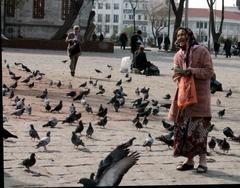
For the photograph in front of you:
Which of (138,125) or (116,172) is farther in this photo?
(138,125)

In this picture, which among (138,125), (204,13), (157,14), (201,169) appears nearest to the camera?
(201,169)

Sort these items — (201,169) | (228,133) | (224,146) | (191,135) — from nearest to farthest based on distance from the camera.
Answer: (191,135), (201,169), (224,146), (228,133)

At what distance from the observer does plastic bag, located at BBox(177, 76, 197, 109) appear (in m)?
6.79

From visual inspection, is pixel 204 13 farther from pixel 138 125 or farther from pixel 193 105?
pixel 193 105

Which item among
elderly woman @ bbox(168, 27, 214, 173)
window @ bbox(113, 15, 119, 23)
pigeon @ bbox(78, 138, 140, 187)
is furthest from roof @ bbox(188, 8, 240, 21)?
pigeon @ bbox(78, 138, 140, 187)

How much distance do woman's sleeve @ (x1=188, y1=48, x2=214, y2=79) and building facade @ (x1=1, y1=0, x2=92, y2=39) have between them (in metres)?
50.7

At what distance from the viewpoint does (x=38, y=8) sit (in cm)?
5866

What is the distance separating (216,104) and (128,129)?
506 cm

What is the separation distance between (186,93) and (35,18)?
52.5 metres

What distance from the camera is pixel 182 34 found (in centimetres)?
680

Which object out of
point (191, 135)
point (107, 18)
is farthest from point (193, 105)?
point (107, 18)

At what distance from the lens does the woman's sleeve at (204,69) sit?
6809mm

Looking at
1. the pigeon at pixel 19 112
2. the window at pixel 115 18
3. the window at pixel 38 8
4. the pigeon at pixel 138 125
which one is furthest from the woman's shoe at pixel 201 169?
the window at pixel 115 18

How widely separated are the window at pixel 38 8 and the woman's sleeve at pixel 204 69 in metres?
52.5
